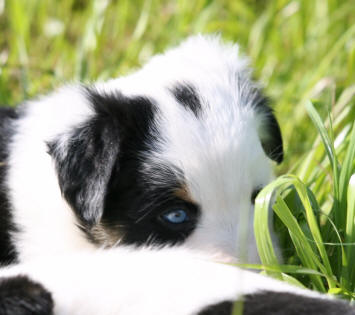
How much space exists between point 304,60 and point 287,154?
158cm

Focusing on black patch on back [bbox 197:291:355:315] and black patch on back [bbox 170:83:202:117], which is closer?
black patch on back [bbox 197:291:355:315]

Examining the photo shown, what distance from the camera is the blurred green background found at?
4906 mm

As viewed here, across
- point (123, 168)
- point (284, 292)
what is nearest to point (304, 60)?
point (123, 168)

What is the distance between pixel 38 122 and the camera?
138 inches

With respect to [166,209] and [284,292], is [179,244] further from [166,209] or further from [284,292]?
[284,292]

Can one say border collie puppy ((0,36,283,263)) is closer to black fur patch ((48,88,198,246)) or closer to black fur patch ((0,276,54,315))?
black fur patch ((48,88,198,246))

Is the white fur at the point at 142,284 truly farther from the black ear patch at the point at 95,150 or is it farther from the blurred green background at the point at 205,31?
the blurred green background at the point at 205,31

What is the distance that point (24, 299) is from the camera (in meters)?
1.96

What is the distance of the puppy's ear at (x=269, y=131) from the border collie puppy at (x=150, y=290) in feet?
4.50

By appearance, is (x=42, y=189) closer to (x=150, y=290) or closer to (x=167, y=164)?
(x=167, y=164)

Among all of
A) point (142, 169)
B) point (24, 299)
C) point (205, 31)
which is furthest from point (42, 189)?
point (205, 31)

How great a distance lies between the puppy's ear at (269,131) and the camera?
348 centimetres

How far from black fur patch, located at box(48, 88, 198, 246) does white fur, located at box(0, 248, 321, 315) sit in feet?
2.06

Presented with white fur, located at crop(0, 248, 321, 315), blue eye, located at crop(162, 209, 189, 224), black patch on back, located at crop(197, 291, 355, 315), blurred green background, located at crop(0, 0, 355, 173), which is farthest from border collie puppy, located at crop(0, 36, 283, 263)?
blurred green background, located at crop(0, 0, 355, 173)
